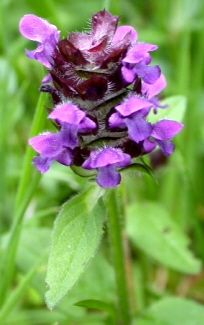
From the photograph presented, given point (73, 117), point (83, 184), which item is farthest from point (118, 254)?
point (73, 117)

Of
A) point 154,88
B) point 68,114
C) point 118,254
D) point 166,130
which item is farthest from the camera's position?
point 118,254

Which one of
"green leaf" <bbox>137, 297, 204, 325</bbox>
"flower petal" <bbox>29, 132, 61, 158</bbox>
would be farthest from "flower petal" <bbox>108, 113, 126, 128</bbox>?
"green leaf" <bbox>137, 297, 204, 325</bbox>

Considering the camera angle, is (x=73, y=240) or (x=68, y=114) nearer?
(x=68, y=114)

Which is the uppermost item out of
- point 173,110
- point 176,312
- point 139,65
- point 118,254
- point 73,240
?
point 139,65

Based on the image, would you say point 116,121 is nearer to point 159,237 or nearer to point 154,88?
point 154,88

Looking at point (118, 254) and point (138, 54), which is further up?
point (138, 54)

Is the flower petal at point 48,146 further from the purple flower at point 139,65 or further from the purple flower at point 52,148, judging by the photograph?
the purple flower at point 139,65
